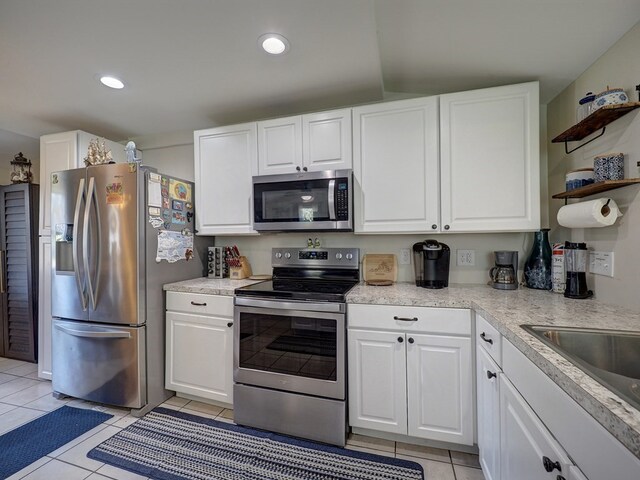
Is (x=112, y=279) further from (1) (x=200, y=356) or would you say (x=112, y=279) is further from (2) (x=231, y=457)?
(2) (x=231, y=457)

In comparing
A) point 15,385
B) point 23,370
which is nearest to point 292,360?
point 15,385

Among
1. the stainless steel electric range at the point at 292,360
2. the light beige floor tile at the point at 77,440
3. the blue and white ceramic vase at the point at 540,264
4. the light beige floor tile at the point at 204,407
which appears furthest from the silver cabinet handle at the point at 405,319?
the light beige floor tile at the point at 77,440

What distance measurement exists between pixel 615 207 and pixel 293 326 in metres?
1.77

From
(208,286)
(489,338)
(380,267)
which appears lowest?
(489,338)

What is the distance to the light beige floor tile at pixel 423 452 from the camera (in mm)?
1625

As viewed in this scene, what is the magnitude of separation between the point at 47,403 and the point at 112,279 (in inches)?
46.5

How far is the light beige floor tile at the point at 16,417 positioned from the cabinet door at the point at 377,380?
224cm

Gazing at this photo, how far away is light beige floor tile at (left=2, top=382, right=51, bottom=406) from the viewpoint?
2.24 metres

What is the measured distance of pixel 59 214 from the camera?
2.24 metres

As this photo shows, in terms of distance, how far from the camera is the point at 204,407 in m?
2.15

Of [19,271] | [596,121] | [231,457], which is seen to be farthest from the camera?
[19,271]

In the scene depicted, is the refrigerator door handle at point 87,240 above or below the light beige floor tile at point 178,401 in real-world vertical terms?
above

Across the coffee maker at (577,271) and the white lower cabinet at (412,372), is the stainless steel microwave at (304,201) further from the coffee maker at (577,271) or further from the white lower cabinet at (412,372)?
the coffee maker at (577,271)

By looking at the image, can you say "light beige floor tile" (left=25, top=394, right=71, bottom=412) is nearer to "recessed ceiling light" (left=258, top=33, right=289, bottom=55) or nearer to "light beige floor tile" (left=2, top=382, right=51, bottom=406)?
"light beige floor tile" (left=2, top=382, right=51, bottom=406)
